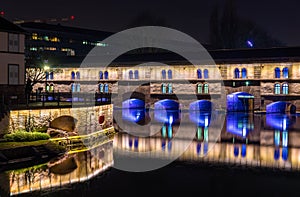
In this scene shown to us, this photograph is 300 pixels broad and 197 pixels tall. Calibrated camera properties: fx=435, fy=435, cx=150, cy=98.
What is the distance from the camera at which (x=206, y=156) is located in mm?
30031

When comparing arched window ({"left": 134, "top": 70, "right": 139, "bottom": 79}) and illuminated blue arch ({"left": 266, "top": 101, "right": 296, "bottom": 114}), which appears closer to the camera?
illuminated blue arch ({"left": 266, "top": 101, "right": 296, "bottom": 114})

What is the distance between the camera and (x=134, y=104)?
7462cm

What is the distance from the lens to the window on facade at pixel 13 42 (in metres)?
34.9

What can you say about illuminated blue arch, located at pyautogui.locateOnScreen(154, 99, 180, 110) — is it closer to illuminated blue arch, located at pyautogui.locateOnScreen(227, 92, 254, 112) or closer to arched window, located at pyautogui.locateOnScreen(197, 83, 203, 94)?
arched window, located at pyautogui.locateOnScreen(197, 83, 203, 94)

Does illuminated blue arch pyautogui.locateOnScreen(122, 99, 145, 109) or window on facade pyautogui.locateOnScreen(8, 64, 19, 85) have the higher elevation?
window on facade pyautogui.locateOnScreen(8, 64, 19, 85)

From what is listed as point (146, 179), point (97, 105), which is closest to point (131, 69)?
point (97, 105)

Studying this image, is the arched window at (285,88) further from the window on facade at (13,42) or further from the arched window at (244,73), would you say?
the window on facade at (13,42)

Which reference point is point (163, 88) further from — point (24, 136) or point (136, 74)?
point (24, 136)

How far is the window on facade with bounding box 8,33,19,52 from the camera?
34.9 metres

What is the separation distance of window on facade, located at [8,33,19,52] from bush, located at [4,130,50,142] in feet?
27.8

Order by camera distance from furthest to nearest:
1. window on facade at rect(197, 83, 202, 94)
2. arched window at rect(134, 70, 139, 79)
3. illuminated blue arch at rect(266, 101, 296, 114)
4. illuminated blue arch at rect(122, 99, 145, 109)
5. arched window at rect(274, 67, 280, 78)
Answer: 1. illuminated blue arch at rect(122, 99, 145, 109)
2. arched window at rect(134, 70, 139, 79)
3. window on facade at rect(197, 83, 202, 94)
4. illuminated blue arch at rect(266, 101, 296, 114)
5. arched window at rect(274, 67, 280, 78)

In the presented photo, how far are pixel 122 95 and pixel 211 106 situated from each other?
48.9ft

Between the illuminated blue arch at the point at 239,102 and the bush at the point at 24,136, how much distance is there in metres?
39.1

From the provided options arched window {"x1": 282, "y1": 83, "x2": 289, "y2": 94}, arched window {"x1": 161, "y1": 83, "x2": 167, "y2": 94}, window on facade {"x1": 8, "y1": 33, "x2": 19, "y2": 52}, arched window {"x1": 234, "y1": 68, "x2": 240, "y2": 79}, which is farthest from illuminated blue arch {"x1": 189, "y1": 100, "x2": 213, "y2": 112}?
window on facade {"x1": 8, "y1": 33, "x2": 19, "y2": 52}
